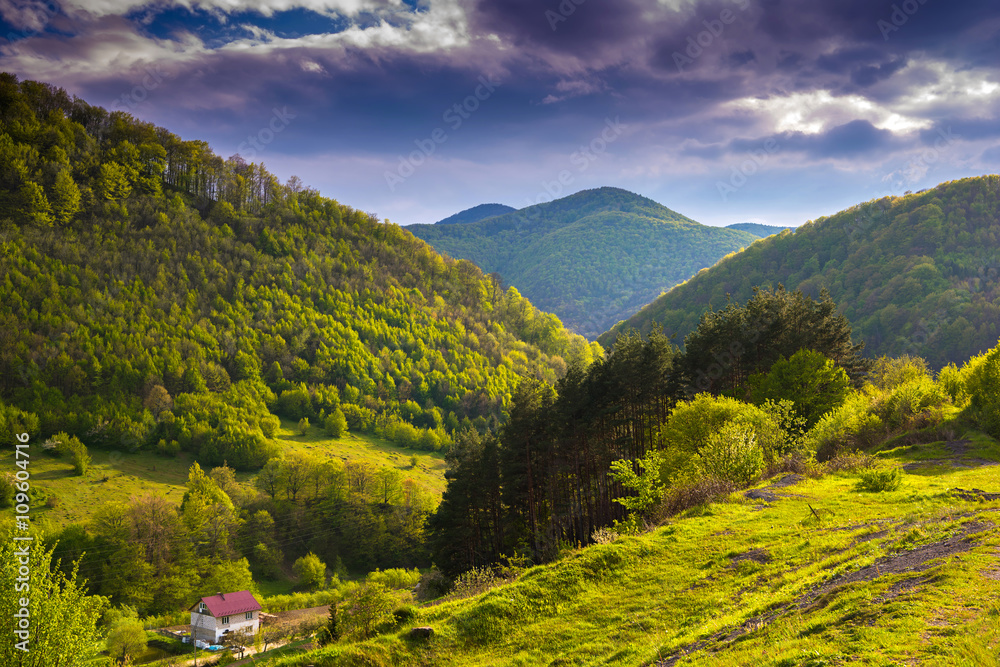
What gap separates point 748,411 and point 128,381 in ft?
494

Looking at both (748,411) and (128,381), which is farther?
(128,381)

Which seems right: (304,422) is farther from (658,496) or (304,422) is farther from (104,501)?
(658,496)

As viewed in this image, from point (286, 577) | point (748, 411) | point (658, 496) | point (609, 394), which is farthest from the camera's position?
point (286, 577)

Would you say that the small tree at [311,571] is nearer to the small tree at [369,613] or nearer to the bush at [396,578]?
the bush at [396,578]

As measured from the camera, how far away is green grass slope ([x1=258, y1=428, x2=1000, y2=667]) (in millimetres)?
8414

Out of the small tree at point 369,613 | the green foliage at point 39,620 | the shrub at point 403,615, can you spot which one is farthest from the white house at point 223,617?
the shrub at point 403,615

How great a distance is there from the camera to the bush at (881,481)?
20617 millimetres

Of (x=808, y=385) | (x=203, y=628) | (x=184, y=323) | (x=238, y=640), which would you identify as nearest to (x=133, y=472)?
(x=203, y=628)

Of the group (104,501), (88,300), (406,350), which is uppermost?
(88,300)

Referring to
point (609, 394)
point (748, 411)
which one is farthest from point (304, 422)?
point (748, 411)

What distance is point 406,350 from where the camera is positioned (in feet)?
605

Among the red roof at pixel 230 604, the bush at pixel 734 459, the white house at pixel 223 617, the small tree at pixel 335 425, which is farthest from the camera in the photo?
the small tree at pixel 335 425

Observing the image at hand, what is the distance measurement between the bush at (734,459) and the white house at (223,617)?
61909mm

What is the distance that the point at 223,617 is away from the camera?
2502 inches
